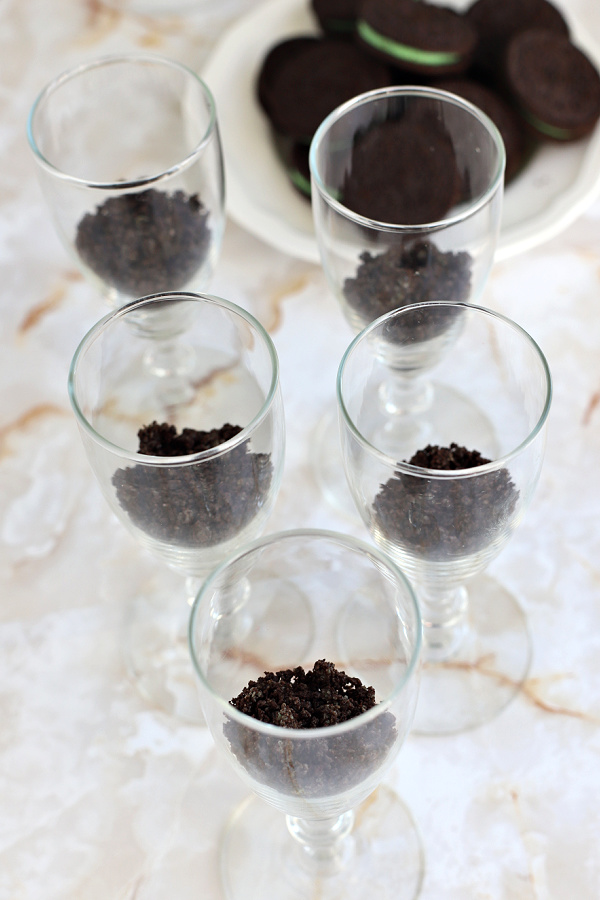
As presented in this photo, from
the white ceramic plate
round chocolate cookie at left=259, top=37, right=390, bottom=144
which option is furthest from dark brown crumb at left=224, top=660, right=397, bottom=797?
round chocolate cookie at left=259, top=37, right=390, bottom=144

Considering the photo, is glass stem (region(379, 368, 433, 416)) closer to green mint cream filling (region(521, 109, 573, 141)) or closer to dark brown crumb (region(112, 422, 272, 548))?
dark brown crumb (region(112, 422, 272, 548))

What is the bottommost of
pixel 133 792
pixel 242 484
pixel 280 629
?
pixel 133 792

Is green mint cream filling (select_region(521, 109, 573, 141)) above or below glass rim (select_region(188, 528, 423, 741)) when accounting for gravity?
above

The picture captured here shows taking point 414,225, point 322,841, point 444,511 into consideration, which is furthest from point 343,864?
point 414,225

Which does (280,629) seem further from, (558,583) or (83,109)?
(83,109)

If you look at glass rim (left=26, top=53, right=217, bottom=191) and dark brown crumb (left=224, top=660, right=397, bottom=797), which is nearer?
dark brown crumb (left=224, top=660, right=397, bottom=797)

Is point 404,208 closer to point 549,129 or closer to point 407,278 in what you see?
point 407,278

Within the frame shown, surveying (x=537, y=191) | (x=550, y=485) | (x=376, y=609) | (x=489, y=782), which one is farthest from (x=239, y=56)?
(x=489, y=782)
